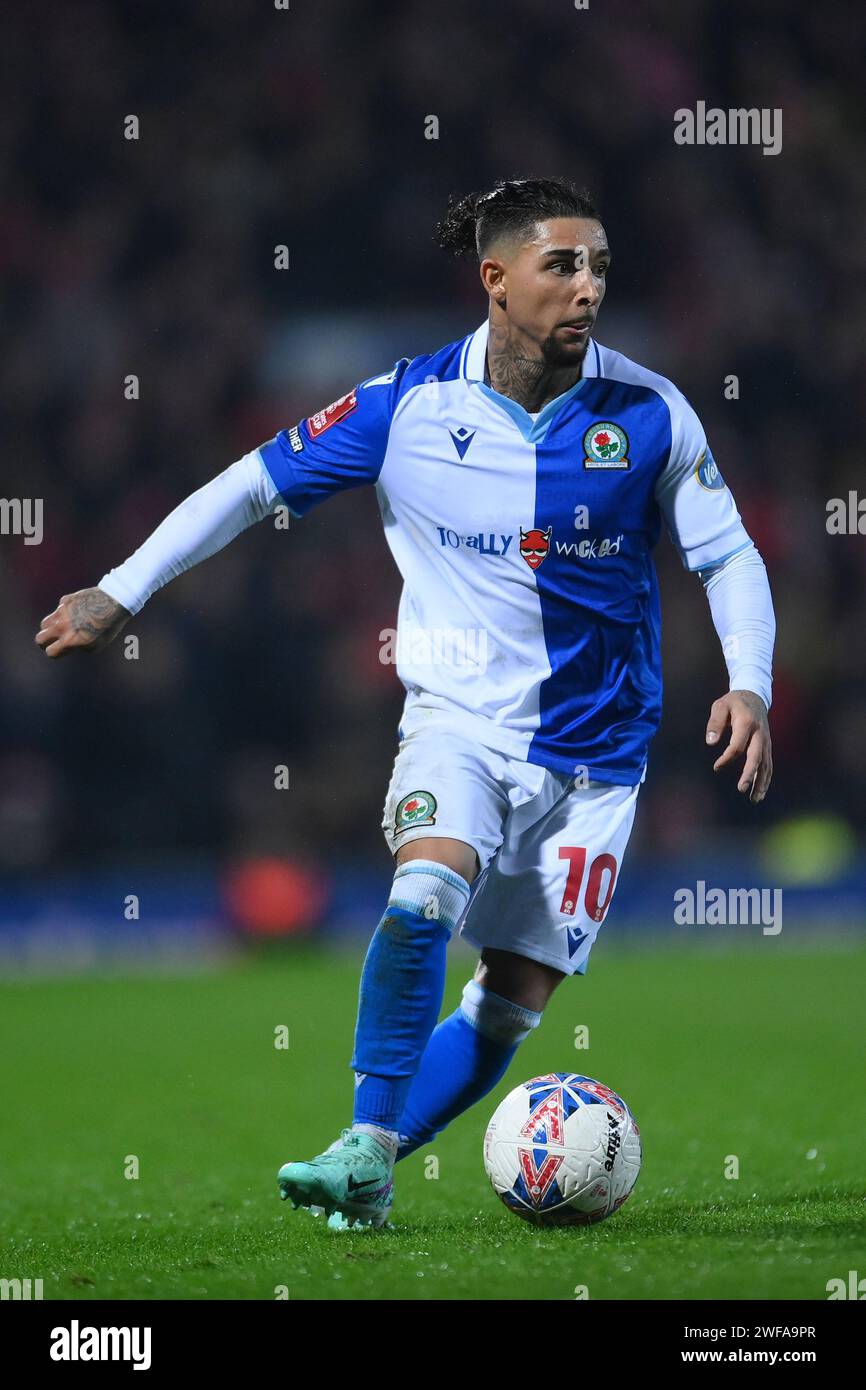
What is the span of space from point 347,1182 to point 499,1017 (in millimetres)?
758

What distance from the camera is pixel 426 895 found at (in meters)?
3.79

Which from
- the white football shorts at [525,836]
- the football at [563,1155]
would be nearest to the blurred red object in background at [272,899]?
the white football shorts at [525,836]

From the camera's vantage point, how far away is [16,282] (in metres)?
14.6

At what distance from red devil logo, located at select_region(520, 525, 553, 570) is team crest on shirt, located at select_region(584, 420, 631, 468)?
0.19 meters

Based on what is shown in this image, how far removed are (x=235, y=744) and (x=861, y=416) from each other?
5.69m

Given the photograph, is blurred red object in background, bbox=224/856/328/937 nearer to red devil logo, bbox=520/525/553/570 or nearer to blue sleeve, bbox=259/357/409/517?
blue sleeve, bbox=259/357/409/517

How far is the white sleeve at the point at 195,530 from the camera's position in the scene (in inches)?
157

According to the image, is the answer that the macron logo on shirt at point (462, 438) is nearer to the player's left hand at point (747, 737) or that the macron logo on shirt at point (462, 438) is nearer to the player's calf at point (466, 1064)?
the player's left hand at point (747, 737)

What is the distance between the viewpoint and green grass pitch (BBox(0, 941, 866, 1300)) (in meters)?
3.39

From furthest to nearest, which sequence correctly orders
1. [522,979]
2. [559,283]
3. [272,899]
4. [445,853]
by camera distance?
[272,899] → [522,979] → [559,283] → [445,853]

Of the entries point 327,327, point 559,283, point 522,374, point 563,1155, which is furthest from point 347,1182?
point 327,327

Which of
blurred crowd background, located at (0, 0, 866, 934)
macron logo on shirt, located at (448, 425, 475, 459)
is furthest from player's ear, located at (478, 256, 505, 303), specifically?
blurred crowd background, located at (0, 0, 866, 934)

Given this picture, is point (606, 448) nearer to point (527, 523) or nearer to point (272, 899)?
point (527, 523)
